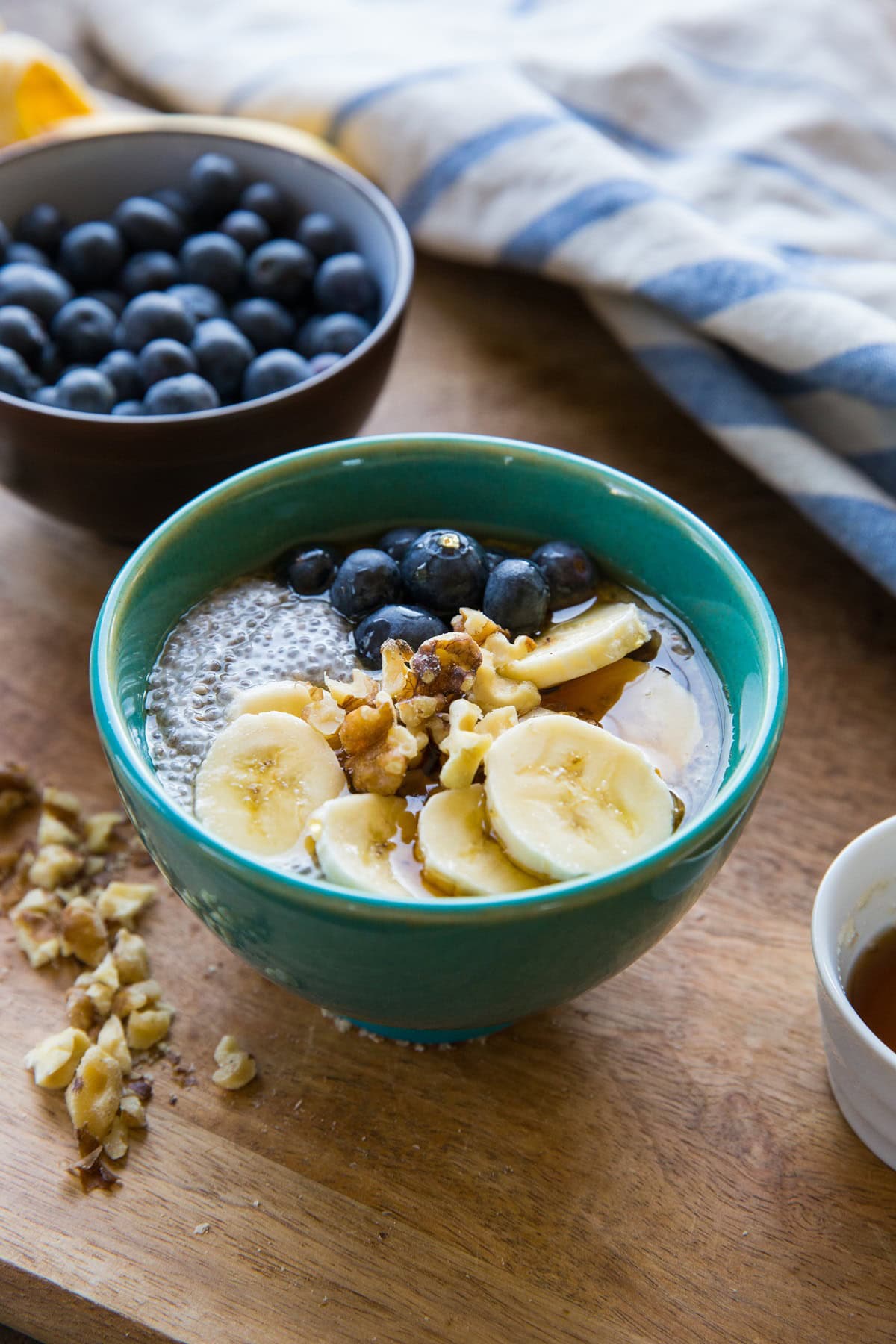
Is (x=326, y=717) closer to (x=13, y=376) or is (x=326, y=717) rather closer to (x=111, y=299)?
(x=13, y=376)

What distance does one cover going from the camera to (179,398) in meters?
1.03

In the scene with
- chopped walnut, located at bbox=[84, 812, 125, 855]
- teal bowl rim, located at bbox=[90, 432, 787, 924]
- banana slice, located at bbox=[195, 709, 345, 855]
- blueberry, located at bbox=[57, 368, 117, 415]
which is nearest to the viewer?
teal bowl rim, located at bbox=[90, 432, 787, 924]

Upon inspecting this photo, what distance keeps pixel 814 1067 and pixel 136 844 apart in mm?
491

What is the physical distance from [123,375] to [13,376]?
0.09m

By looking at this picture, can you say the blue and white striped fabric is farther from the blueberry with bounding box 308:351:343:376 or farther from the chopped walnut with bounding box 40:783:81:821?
the chopped walnut with bounding box 40:783:81:821

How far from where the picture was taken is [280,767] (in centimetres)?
75

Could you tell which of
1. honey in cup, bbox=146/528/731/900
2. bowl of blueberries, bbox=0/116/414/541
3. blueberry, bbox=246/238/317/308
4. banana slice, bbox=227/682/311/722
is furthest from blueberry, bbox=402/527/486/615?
A: blueberry, bbox=246/238/317/308

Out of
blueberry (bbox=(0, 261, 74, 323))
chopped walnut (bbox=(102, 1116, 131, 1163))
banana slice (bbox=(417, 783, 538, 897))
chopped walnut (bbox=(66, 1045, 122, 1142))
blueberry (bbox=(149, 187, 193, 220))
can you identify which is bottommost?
chopped walnut (bbox=(102, 1116, 131, 1163))

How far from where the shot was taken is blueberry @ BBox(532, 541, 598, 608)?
0.88 metres

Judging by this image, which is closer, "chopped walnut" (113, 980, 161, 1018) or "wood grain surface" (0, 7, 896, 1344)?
"wood grain surface" (0, 7, 896, 1344)

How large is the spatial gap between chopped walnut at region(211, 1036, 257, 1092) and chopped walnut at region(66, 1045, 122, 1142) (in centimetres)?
6

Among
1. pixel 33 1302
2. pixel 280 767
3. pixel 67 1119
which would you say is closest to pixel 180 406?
pixel 280 767

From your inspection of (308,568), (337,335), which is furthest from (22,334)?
(308,568)

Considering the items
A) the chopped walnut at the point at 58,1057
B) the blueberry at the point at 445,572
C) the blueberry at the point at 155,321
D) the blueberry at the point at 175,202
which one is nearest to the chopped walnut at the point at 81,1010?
the chopped walnut at the point at 58,1057
